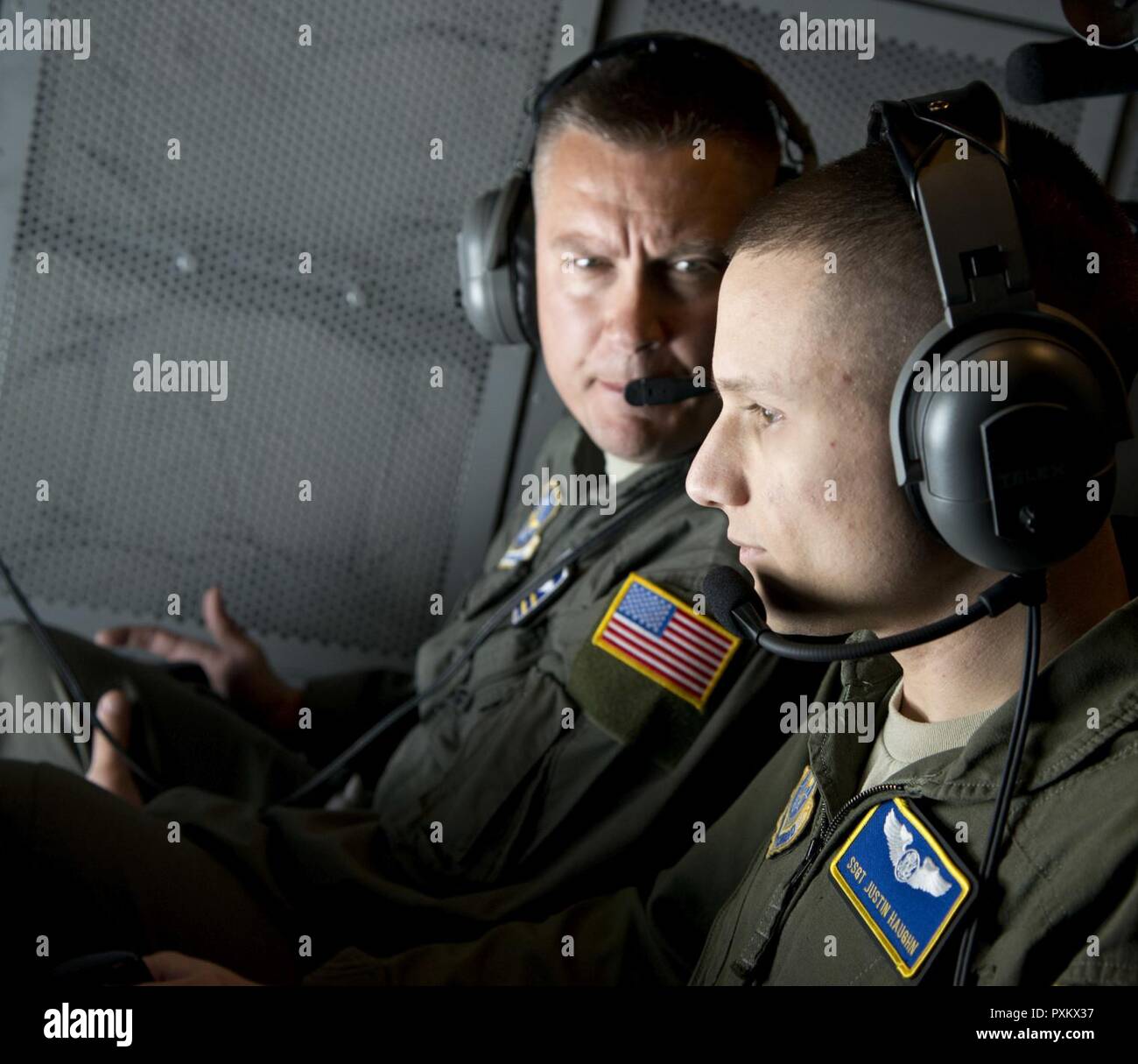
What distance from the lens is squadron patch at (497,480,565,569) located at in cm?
151

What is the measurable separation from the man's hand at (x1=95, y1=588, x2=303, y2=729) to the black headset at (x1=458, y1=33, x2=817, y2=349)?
630 mm

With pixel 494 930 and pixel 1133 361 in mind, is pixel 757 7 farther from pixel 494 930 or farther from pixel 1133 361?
pixel 494 930

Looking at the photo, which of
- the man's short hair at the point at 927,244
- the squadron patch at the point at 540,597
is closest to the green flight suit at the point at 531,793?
the squadron patch at the point at 540,597

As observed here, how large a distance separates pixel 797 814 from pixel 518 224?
31.7 inches

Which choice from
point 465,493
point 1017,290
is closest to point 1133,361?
point 1017,290

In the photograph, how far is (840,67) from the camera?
5.10 ft

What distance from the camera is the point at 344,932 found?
1188 millimetres

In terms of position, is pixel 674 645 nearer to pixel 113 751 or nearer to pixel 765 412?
pixel 765 412

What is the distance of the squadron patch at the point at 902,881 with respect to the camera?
26.2 inches

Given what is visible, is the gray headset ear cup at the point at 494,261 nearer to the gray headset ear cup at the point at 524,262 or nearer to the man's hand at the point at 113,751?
the gray headset ear cup at the point at 524,262

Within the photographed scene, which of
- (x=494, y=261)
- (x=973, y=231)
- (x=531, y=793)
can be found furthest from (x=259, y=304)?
(x=973, y=231)

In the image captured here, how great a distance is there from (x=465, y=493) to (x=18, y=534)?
0.68 meters

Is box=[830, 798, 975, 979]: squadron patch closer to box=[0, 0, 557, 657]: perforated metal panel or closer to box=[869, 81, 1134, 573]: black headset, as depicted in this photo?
box=[869, 81, 1134, 573]: black headset

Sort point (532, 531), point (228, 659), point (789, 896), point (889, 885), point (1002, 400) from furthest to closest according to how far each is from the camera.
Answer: point (228, 659), point (532, 531), point (789, 896), point (889, 885), point (1002, 400)
